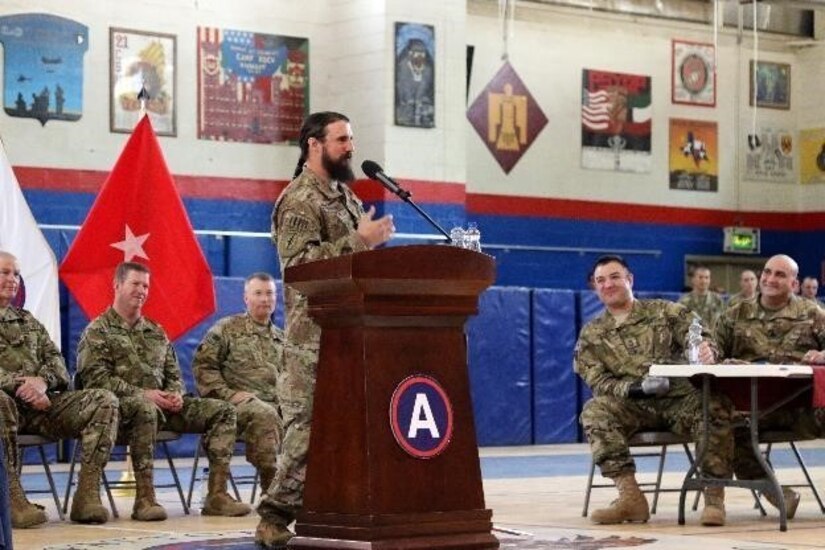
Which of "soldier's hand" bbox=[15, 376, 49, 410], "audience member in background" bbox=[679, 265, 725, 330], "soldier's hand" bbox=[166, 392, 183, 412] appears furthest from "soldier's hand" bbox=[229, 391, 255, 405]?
"audience member in background" bbox=[679, 265, 725, 330]

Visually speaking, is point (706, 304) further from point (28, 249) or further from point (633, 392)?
point (633, 392)

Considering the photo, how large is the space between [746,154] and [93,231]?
13238 mm

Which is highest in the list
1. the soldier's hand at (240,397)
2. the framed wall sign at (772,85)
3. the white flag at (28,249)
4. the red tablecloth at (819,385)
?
the framed wall sign at (772,85)

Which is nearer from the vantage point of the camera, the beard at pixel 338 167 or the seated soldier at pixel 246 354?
the beard at pixel 338 167

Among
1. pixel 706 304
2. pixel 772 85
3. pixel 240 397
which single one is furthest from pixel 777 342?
pixel 772 85

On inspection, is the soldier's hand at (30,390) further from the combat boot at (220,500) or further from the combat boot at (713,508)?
the combat boot at (713,508)

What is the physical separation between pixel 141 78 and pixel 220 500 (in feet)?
28.5

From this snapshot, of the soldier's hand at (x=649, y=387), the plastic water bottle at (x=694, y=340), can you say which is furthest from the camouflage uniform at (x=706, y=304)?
the soldier's hand at (x=649, y=387)

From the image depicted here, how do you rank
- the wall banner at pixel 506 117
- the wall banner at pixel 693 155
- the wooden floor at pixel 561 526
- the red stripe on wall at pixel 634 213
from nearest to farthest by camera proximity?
the wooden floor at pixel 561 526, the wall banner at pixel 506 117, the red stripe on wall at pixel 634 213, the wall banner at pixel 693 155

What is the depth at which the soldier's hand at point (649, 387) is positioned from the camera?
30.7ft

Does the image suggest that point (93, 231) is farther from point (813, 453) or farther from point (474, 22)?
point (474, 22)

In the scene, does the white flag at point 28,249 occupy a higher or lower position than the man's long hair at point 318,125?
lower

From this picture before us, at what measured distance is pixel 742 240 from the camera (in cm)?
2412

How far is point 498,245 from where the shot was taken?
21.8 m
